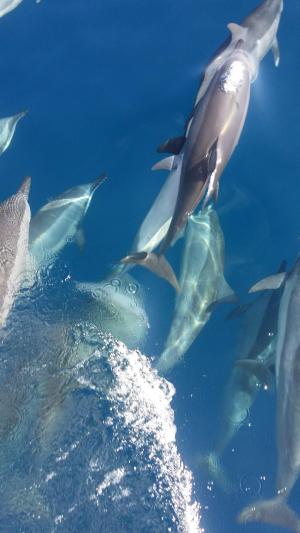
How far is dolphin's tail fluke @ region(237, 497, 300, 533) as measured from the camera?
632 centimetres

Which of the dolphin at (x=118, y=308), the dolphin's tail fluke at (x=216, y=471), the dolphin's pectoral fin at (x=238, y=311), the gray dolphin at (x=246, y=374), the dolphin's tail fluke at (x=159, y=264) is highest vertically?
the dolphin's tail fluke at (x=159, y=264)

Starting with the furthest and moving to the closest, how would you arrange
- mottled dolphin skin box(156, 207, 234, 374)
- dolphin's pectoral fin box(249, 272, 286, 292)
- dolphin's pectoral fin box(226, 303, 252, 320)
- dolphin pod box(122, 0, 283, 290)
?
dolphin's pectoral fin box(226, 303, 252, 320), mottled dolphin skin box(156, 207, 234, 374), dolphin's pectoral fin box(249, 272, 286, 292), dolphin pod box(122, 0, 283, 290)

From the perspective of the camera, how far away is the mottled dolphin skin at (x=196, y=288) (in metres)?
7.16

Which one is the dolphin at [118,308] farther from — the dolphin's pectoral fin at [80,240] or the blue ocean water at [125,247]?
the dolphin's pectoral fin at [80,240]

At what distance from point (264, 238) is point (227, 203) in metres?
0.72

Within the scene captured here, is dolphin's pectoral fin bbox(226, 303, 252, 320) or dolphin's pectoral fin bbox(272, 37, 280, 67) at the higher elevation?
dolphin's pectoral fin bbox(272, 37, 280, 67)

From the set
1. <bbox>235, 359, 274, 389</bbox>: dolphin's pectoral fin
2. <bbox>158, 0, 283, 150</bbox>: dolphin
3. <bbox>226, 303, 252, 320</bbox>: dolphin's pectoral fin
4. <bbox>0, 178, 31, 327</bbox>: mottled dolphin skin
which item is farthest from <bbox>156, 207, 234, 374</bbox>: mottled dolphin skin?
<bbox>0, 178, 31, 327</bbox>: mottled dolphin skin

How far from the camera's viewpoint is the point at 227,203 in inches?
328

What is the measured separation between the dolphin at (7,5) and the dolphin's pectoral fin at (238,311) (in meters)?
6.48

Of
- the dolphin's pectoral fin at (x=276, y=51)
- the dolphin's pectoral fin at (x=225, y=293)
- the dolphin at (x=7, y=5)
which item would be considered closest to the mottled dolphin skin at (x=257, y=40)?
the dolphin's pectoral fin at (x=276, y=51)

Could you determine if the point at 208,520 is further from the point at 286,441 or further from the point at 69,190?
the point at 69,190

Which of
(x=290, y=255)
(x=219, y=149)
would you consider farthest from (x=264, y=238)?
(x=219, y=149)

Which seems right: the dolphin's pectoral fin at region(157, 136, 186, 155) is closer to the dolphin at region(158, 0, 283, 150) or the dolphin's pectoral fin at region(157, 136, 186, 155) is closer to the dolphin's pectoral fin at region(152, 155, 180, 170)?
the dolphin's pectoral fin at region(152, 155, 180, 170)

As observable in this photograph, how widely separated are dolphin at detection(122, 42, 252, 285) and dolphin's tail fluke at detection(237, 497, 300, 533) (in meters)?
2.74
